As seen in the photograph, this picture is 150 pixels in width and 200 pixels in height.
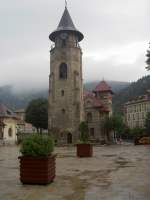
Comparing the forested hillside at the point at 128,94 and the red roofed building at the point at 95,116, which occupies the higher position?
the forested hillside at the point at 128,94

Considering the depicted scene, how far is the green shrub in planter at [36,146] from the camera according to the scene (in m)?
9.57

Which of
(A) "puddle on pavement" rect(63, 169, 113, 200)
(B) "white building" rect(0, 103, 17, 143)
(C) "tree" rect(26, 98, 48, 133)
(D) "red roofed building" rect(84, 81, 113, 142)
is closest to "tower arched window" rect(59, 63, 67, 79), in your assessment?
(D) "red roofed building" rect(84, 81, 113, 142)

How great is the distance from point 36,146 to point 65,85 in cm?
5164

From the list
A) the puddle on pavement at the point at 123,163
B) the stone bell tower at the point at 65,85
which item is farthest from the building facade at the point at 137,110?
the puddle on pavement at the point at 123,163

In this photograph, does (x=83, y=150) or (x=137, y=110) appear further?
(x=137, y=110)

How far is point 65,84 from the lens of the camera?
2406 inches

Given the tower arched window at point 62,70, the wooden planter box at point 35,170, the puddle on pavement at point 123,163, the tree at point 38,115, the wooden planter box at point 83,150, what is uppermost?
the tower arched window at point 62,70

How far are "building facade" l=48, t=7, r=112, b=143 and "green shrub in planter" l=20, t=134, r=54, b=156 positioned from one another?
1957 inches

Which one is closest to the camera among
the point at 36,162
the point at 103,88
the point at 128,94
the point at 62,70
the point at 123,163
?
the point at 36,162

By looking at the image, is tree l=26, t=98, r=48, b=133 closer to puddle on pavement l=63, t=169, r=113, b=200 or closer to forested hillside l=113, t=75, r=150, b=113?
puddle on pavement l=63, t=169, r=113, b=200

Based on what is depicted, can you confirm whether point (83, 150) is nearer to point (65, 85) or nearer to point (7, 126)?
point (65, 85)

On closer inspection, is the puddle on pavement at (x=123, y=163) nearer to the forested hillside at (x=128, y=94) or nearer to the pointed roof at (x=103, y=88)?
the pointed roof at (x=103, y=88)

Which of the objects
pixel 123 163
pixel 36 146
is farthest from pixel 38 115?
pixel 36 146

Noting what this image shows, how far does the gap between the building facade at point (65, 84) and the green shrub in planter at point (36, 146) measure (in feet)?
163
